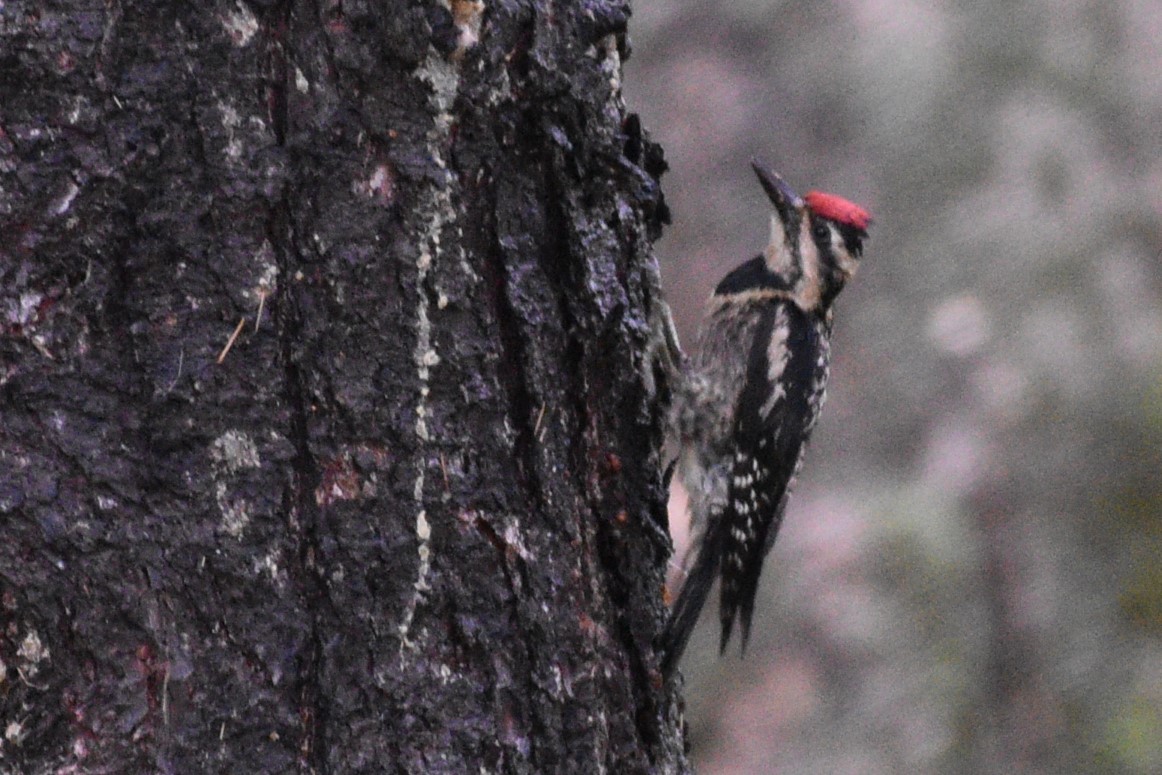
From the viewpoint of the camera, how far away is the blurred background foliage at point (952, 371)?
5.13m

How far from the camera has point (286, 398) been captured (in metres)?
1.92

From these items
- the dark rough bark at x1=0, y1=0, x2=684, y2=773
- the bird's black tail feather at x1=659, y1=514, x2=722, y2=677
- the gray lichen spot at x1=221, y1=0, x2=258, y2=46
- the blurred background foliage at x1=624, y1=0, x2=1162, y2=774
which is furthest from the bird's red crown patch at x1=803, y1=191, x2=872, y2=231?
the gray lichen spot at x1=221, y1=0, x2=258, y2=46

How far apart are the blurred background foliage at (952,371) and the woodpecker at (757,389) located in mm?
891

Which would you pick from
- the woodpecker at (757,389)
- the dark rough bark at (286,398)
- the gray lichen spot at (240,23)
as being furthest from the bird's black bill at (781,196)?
the gray lichen spot at (240,23)

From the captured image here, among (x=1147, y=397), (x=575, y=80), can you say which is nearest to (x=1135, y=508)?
(x=1147, y=397)

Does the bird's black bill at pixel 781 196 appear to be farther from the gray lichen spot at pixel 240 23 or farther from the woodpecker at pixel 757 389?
the gray lichen spot at pixel 240 23

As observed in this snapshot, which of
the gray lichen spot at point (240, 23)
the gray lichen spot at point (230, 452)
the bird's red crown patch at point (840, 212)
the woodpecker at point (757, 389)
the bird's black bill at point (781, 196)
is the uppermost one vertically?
the bird's black bill at point (781, 196)

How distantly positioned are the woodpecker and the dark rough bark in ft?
4.77

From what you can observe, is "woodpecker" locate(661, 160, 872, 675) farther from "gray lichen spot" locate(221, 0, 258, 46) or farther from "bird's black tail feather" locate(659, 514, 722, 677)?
"gray lichen spot" locate(221, 0, 258, 46)

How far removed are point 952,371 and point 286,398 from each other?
4192 millimetres

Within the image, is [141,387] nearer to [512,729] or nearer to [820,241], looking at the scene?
[512,729]

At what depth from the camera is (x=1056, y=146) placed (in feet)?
17.2

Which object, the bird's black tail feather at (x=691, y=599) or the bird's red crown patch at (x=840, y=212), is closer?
the bird's black tail feather at (x=691, y=599)

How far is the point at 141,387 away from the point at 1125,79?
4.38 metres
